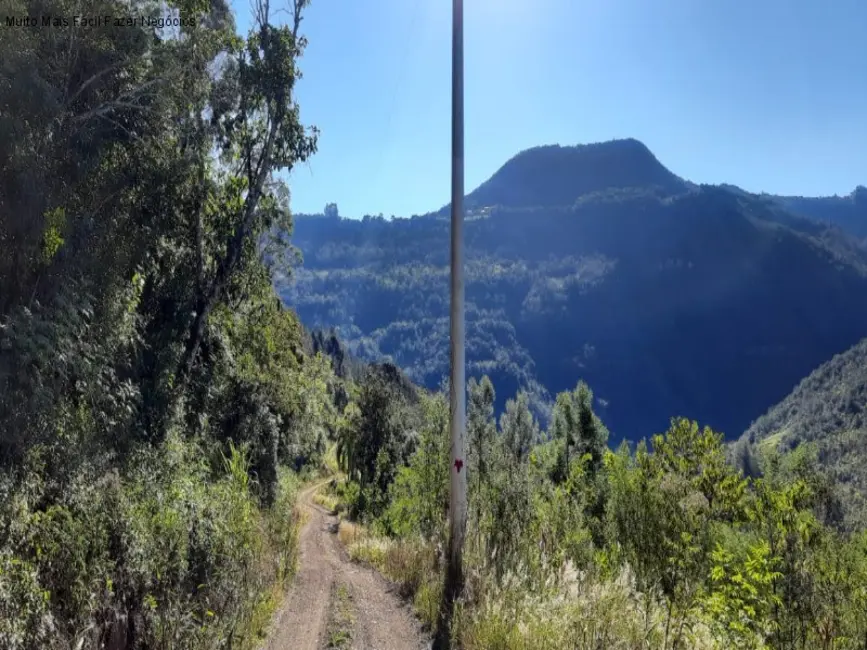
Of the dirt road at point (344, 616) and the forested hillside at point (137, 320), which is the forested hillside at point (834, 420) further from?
the dirt road at point (344, 616)

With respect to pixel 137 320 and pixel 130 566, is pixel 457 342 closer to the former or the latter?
pixel 130 566

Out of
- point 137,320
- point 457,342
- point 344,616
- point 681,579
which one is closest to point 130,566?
point 344,616

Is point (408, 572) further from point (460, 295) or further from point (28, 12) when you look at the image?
point (28, 12)

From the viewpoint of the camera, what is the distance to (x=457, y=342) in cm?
720

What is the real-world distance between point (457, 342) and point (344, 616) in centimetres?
411

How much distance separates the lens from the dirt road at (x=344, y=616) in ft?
22.8

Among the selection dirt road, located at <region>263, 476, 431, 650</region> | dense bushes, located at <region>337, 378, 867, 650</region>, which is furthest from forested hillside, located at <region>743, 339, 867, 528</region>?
dense bushes, located at <region>337, 378, 867, 650</region>

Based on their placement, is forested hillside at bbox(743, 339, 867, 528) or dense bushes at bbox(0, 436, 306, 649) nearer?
dense bushes at bbox(0, 436, 306, 649)

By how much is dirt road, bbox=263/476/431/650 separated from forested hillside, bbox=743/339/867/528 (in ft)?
321

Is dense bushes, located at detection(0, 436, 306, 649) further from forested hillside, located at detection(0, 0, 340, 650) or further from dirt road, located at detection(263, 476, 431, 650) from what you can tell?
dirt road, located at detection(263, 476, 431, 650)

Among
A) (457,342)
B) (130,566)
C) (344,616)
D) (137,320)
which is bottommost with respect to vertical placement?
(344,616)

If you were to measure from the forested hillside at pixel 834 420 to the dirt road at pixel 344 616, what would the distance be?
97.9 m

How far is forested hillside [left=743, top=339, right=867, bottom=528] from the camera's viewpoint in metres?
122

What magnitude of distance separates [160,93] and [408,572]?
996 centimetres
